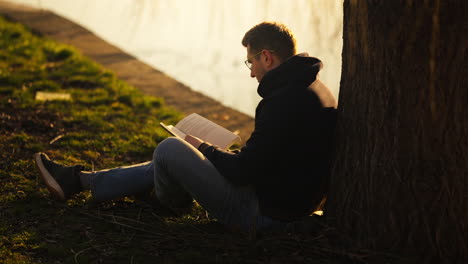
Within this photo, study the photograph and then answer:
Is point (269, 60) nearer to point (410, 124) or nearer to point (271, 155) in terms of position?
point (271, 155)

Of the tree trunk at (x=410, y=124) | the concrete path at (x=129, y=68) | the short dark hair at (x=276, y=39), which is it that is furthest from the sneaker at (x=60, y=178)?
the concrete path at (x=129, y=68)

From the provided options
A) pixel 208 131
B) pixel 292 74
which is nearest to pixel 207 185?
pixel 208 131

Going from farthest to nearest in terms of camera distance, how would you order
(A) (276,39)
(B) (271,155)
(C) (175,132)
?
(C) (175,132) → (A) (276,39) → (B) (271,155)

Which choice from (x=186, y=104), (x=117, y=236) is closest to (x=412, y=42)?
(x=117, y=236)

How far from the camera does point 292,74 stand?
3.20 metres

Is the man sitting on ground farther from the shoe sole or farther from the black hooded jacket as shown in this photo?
the shoe sole

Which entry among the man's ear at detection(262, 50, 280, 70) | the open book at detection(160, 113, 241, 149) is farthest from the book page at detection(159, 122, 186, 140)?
the man's ear at detection(262, 50, 280, 70)

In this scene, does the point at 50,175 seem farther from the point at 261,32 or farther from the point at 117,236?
the point at 261,32

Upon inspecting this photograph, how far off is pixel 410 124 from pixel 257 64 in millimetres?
1096

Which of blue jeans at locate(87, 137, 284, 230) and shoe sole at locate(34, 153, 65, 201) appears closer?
blue jeans at locate(87, 137, 284, 230)

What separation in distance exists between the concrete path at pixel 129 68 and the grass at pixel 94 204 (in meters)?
0.49

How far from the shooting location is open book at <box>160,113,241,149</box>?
354 centimetres

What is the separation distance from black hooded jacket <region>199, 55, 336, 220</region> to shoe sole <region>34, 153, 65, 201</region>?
1100 mm

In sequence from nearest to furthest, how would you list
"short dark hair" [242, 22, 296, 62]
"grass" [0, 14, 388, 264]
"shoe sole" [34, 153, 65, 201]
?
"grass" [0, 14, 388, 264], "short dark hair" [242, 22, 296, 62], "shoe sole" [34, 153, 65, 201]
